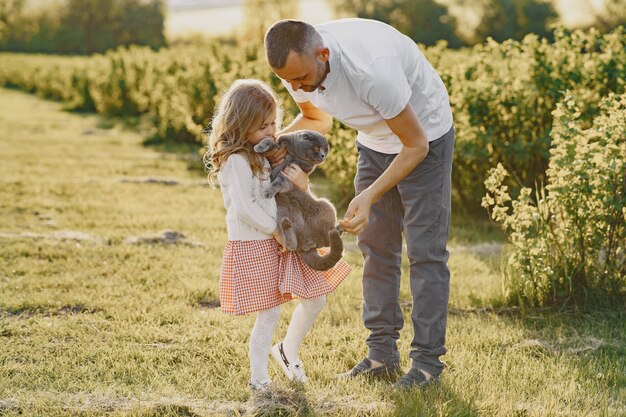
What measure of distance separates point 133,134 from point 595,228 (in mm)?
11666

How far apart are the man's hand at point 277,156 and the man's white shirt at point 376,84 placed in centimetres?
26

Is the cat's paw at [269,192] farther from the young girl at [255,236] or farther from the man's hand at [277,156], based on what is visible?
the man's hand at [277,156]

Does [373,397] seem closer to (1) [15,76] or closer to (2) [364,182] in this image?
(2) [364,182]

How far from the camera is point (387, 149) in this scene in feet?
12.0

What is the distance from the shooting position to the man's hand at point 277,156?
137 inches

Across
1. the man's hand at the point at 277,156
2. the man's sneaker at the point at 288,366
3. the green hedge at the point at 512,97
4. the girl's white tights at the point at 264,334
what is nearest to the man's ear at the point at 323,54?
the man's hand at the point at 277,156

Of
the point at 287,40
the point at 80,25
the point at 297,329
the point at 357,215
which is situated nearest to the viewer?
the point at 287,40

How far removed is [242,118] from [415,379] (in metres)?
1.47

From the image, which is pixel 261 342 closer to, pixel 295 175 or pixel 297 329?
pixel 297 329

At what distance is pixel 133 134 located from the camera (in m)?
15.0

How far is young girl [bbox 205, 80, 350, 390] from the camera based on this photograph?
3.39 meters

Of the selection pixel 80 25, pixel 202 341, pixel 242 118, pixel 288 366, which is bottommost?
pixel 202 341

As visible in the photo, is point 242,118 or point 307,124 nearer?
point 242,118

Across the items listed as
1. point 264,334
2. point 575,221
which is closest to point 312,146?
point 264,334
